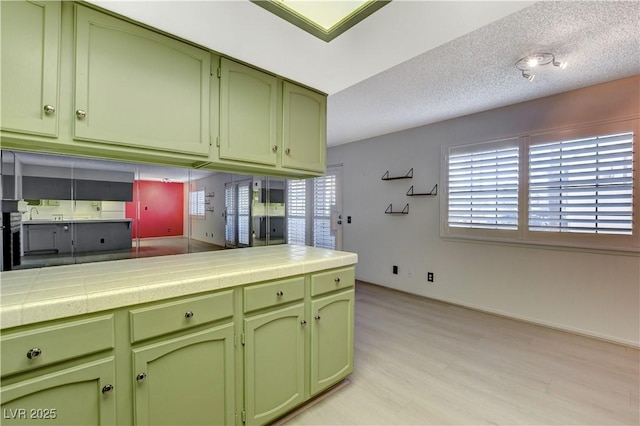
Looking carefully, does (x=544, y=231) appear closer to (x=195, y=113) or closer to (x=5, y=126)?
(x=195, y=113)

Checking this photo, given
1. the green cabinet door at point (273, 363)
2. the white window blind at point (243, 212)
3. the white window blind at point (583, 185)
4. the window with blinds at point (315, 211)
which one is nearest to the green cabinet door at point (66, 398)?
the green cabinet door at point (273, 363)

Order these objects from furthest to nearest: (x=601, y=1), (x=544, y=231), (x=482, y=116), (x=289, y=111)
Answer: (x=482, y=116) → (x=544, y=231) → (x=289, y=111) → (x=601, y=1)

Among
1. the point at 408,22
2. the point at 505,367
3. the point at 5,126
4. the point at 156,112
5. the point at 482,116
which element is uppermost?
the point at 482,116

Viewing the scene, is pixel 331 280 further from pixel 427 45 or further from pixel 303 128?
pixel 427 45

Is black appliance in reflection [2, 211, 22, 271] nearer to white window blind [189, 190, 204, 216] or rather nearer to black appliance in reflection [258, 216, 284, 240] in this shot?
white window blind [189, 190, 204, 216]

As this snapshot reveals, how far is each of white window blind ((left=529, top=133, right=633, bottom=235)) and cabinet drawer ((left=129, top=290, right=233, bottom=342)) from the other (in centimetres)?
340

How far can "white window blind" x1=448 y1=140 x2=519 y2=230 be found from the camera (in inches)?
130

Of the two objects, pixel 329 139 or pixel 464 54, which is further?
pixel 329 139

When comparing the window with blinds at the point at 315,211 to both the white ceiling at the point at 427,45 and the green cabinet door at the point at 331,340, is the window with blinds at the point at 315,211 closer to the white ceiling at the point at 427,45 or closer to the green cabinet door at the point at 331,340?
the white ceiling at the point at 427,45

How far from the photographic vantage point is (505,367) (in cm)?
233

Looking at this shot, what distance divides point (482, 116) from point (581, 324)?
2549 millimetres

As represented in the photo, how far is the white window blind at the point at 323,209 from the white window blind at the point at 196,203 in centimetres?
358

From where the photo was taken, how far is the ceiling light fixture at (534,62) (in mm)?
2184

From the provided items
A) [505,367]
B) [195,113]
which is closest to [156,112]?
[195,113]
